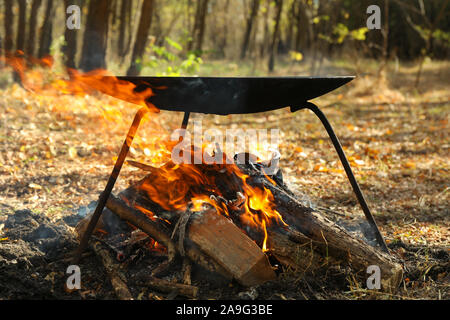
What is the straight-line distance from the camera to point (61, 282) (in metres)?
2.69

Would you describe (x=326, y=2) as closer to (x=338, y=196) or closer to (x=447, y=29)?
(x=447, y=29)

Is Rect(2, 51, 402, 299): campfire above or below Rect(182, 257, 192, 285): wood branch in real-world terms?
above

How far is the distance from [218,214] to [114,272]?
0.76m

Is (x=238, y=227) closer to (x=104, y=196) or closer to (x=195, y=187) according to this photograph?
(x=195, y=187)

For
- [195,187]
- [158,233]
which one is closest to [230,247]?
[158,233]

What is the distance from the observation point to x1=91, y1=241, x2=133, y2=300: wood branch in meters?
2.55

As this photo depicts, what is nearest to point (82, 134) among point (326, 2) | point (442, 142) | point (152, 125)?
point (152, 125)

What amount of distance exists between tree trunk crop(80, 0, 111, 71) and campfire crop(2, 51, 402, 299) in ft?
20.4

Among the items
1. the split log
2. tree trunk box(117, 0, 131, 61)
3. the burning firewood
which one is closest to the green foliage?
the burning firewood

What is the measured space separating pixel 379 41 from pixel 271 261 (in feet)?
63.7

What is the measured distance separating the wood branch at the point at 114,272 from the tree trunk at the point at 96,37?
713 cm

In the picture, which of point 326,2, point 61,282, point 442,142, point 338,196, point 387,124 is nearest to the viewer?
point 61,282

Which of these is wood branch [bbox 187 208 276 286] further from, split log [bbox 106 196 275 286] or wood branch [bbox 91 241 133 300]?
wood branch [bbox 91 241 133 300]

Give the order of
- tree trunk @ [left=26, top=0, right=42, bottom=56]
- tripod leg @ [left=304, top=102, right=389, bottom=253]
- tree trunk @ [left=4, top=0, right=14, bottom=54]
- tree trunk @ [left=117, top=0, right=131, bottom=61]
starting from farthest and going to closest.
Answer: tree trunk @ [left=117, top=0, right=131, bottom=61]
tree trunk @ [left=26, top=0, right=42, bottom=56]
tree trunk @ [left=4, top=0, right=14, bottom=54]
tripod leg @ [left=304, top=102, right=389, bottom=253]
